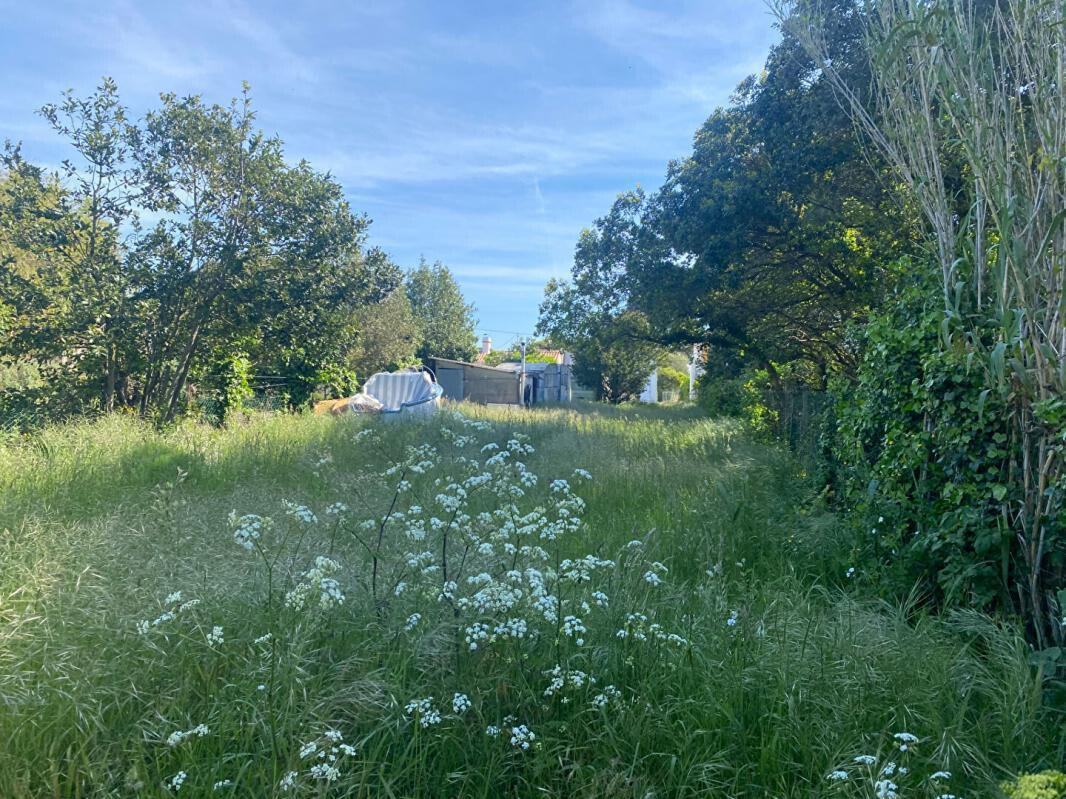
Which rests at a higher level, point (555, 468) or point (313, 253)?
point (313, 253)

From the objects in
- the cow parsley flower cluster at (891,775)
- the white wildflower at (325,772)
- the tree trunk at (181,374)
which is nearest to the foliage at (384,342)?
the tree trunk at (181,374)

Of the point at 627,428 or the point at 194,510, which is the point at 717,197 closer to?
the point at 627,428

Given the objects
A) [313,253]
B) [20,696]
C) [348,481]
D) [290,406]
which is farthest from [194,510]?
[290,406]

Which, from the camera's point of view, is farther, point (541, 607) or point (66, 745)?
point (541, 607)

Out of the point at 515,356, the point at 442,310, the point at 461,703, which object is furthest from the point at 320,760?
the point at 515,356

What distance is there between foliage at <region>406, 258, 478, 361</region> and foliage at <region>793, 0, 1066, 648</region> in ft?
119

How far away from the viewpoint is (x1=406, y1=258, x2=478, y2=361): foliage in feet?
130

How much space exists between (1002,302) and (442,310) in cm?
3940

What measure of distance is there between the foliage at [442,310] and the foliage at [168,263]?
26987mm

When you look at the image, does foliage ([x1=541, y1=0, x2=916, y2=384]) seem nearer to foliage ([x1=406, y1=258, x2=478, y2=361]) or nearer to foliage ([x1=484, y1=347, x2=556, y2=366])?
foliage ([x1=406, y1=258, x2=478, y2=361])

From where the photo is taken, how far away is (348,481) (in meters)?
6.89

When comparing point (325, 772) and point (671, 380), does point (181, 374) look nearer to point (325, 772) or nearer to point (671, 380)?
point (325, 772)

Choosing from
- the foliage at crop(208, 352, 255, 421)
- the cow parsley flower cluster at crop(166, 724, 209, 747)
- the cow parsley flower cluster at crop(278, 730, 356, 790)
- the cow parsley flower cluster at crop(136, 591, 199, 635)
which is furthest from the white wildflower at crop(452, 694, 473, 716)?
the foliage at crop(208, 352, 255, 421)

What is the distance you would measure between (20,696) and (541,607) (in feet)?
6.48
